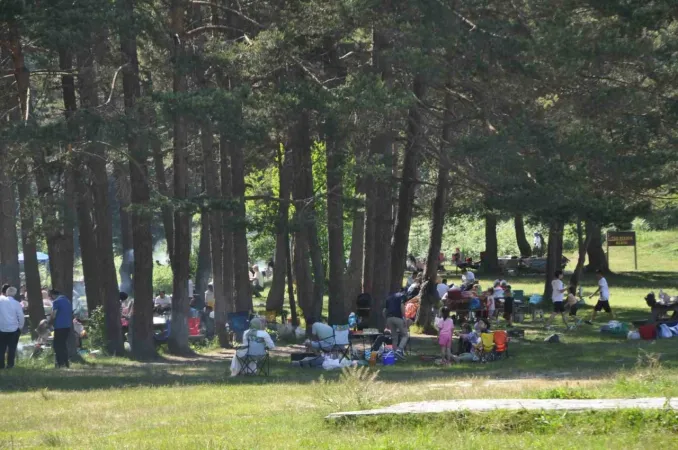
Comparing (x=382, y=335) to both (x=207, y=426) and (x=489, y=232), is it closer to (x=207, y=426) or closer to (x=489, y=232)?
(x=207, y=426)

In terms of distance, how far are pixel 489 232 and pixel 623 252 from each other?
15365 millimetres

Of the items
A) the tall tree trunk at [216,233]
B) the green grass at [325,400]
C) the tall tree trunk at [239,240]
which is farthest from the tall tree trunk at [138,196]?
the tall tree trunk at [239,240]

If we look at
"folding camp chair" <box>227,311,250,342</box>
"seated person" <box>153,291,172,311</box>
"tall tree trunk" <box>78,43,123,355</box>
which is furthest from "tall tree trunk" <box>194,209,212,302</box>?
"tall tree trunk" <box>78,43,123,355</box>

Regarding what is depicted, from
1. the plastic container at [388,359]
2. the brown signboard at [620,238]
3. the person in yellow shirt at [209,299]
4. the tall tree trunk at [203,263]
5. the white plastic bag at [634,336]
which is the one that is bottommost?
the plastic container at [388,359]

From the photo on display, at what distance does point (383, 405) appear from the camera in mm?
11906

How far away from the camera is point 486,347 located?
2378 cm

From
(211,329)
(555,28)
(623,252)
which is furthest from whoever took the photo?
(623,252)

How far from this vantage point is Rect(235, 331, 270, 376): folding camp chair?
2069cm

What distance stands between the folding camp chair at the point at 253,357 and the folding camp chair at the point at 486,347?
542 cm

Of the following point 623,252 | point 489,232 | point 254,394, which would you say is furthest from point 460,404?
point 623,252

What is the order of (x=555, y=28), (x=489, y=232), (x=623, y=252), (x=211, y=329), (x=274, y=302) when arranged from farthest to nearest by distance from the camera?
1. (x=623, y=252)
2. (x=489, y=232)
3. (x=274, y=302)
4. (x=211, y=329)
5. (x=555, y=28)

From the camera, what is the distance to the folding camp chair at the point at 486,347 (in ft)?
78.0

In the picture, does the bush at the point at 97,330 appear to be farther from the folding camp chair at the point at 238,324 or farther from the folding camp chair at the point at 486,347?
the folding camp chair at the point at 486,347

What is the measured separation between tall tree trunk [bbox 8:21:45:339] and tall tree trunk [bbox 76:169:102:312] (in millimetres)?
1196
